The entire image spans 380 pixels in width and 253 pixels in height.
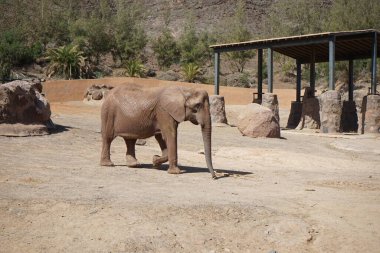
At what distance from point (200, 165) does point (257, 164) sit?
1.48 meters

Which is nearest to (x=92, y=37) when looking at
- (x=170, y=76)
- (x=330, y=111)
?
(x=170, y=76)

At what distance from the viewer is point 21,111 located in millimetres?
12891

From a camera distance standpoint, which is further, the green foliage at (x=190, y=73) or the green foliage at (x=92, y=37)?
the green foliage at (x=92, y=37)

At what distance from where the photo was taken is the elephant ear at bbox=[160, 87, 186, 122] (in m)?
8.80

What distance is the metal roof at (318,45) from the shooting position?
1909 cm

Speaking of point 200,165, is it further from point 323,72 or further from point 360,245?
point 323,72

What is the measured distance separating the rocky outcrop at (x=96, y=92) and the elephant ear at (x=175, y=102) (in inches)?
782

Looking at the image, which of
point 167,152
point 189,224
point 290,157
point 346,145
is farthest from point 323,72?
point 189,224

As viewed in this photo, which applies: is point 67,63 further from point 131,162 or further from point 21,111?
point 131,162

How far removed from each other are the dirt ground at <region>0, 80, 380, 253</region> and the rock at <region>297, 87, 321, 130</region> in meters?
10.4

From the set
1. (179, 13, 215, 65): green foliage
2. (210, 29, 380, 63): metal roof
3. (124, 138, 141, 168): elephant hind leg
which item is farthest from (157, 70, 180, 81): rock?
(124, 138, 141, 168): elephant hind leg

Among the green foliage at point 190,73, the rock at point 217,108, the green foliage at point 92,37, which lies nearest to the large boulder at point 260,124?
the rock at point 217,108

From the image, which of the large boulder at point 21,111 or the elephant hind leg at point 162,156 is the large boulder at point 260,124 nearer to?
the large boulder at point 21,111

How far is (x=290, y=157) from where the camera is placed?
12.5 m
